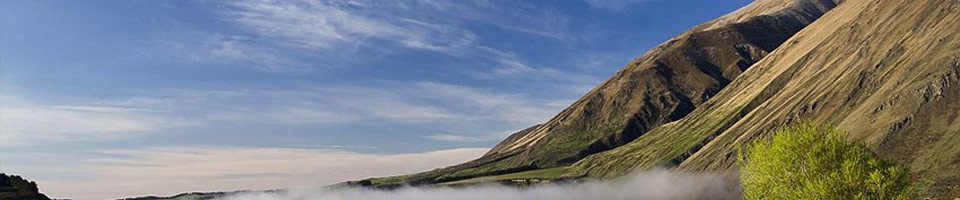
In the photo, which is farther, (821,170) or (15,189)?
(15,189)

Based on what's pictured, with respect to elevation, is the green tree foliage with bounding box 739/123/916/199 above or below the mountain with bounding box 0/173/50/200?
below

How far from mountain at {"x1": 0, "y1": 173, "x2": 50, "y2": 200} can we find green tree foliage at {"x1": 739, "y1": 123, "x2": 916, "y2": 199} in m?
187

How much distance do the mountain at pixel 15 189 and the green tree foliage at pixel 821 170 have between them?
613ft

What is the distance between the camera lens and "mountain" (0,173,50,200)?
18066 cm

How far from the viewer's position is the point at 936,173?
180 meters

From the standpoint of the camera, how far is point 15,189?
186625 mm

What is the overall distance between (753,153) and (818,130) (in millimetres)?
6378

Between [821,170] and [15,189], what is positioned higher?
[15,189]

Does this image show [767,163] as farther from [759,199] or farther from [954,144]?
[954,144]

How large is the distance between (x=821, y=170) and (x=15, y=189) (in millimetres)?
204187

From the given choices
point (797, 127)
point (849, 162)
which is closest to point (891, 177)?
point (849, 162)

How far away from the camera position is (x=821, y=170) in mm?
57688

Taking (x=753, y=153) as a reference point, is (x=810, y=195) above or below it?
below

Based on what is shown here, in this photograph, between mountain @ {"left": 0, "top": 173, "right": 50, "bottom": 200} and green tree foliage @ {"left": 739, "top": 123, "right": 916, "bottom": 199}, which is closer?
green tree foliage @ {"left": 739, "top": 123, "right": 916, "bottom": 199}
